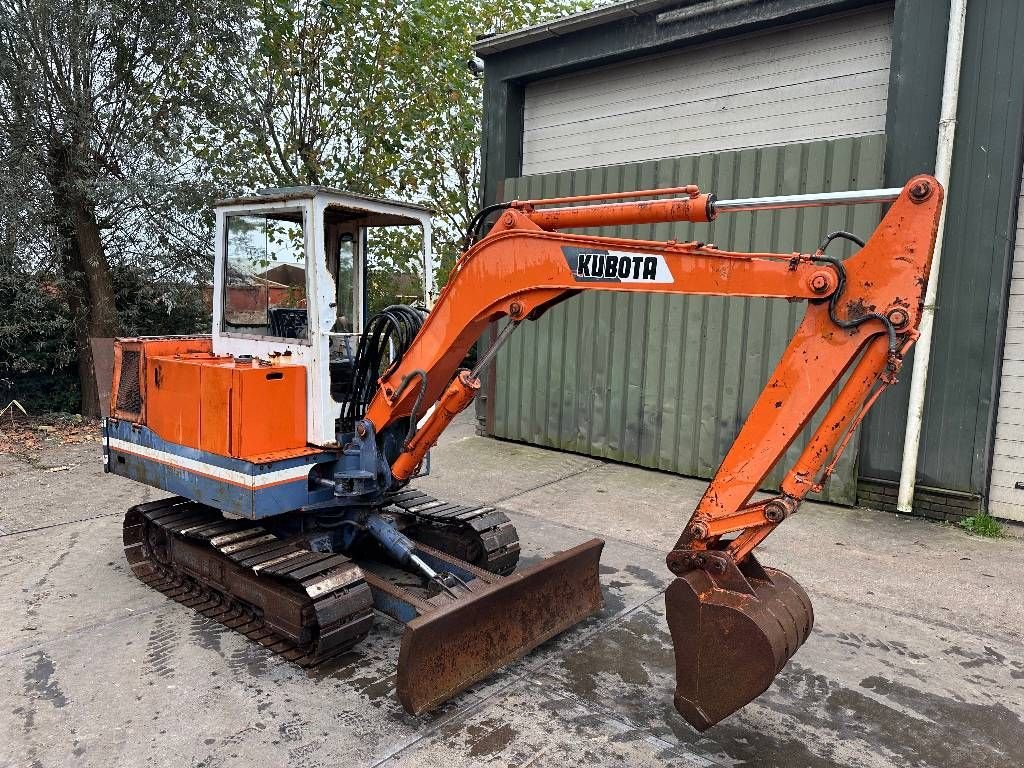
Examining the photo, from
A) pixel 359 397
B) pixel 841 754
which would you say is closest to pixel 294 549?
pixel 359 397

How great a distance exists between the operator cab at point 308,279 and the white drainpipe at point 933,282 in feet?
15.0

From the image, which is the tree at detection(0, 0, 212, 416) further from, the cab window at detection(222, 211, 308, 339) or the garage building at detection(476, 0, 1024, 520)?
the cab window at detection(222, 211, 308, 339)

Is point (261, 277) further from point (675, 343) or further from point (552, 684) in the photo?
point (675, 343)

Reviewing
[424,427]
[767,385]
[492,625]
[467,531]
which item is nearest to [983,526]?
[467,531]

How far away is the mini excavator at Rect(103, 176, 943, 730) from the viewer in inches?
114

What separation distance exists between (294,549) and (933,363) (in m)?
5.76

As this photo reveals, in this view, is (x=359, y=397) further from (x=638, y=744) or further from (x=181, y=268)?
(x=181, y=268)

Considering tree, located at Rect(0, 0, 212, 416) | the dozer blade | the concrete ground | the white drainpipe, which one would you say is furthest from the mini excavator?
tree, located at Rect(0, 0, 212, 416)

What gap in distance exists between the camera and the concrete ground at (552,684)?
10.6 ft

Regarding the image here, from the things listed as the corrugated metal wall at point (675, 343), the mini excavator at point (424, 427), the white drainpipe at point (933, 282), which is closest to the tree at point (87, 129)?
the corrugated metal wall at point (675, 343)

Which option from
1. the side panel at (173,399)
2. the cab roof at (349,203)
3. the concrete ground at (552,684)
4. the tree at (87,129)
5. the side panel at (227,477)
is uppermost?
the tree at (87,129)

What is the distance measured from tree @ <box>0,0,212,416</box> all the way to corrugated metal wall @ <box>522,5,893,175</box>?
16.6 ft

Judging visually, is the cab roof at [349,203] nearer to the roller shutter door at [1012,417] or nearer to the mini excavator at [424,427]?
the mini excavator at [424,427]

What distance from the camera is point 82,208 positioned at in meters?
9.78
